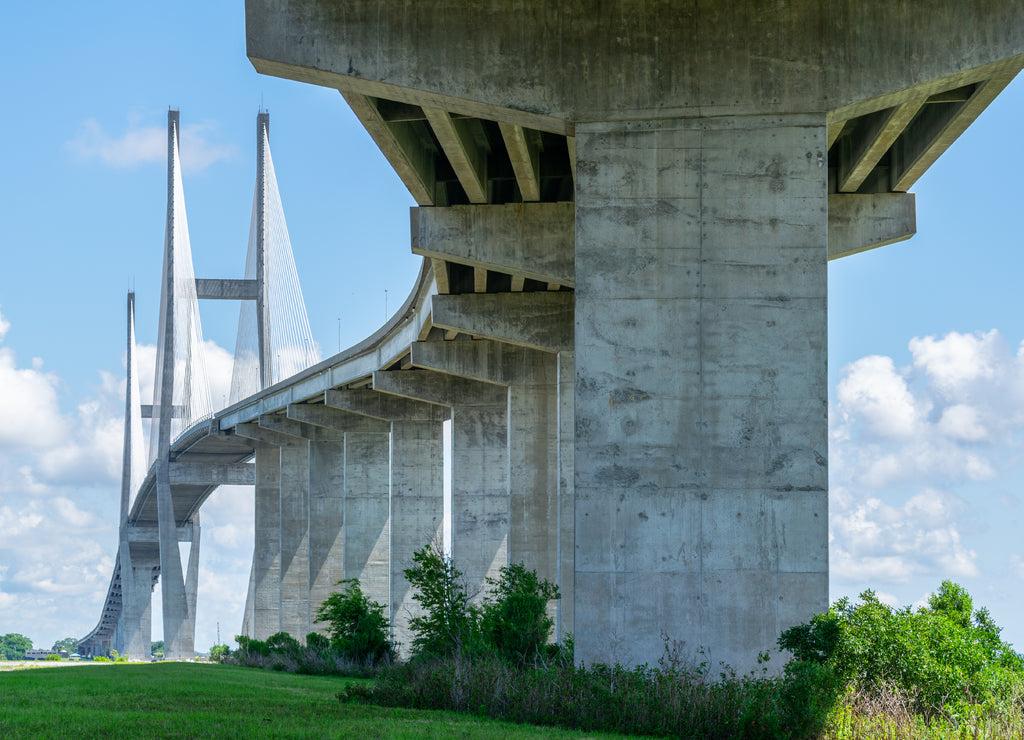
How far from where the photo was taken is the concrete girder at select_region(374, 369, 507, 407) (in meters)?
40.4

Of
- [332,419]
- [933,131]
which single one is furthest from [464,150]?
[332,419]

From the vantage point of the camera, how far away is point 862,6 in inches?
688

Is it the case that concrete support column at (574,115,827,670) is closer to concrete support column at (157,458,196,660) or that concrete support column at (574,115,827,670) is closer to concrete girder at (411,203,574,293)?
concrete girder at (411,203,574,293)

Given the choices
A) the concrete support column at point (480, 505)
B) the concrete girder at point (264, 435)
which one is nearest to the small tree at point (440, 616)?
the concrete support column at point (480, 505)

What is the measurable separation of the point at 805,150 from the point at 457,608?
12.4m

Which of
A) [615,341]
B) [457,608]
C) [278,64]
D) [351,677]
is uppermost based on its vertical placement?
[278,64]

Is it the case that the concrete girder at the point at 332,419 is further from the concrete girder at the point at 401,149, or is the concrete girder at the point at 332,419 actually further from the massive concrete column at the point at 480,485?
the concrete girder at the point at 401,149

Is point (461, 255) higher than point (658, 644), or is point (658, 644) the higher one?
point (461, 255)

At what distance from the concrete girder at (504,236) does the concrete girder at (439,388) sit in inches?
659

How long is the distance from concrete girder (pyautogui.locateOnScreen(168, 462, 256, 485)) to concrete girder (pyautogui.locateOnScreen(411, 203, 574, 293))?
4895cm

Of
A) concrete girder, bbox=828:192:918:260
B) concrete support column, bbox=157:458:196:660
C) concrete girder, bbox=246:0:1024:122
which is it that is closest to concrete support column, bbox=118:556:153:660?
concrete support column, bbox=157:458:196:660

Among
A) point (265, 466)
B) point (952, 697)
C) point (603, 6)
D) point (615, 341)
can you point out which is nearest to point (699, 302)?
point (615, 341)

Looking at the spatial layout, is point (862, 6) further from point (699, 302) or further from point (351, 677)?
point (351, 677)

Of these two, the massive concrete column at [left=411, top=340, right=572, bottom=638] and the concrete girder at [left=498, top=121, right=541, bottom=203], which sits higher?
the concrete girder at [left=498, top=121, right=541, bottom=203]
